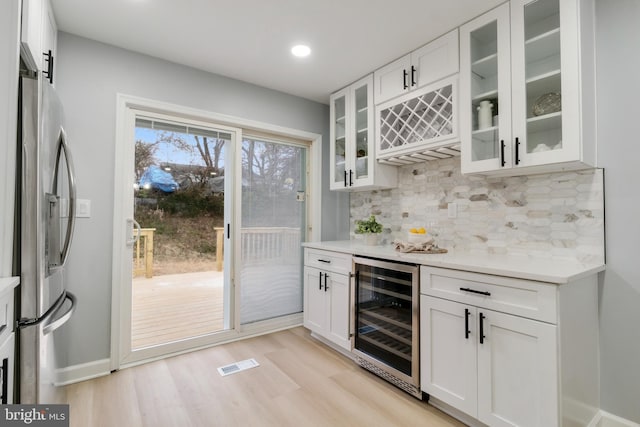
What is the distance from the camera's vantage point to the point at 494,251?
225 cm

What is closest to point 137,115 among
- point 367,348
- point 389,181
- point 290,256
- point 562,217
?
point 290,256

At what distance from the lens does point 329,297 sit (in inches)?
110

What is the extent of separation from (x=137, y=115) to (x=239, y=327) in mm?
2112

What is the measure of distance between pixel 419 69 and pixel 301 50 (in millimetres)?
949

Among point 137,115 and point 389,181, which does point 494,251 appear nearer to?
point 389,181

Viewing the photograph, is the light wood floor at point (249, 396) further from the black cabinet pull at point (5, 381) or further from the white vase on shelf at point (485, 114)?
the white vase on shelf at point (485, 114)

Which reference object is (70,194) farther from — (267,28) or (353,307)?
(353,307)

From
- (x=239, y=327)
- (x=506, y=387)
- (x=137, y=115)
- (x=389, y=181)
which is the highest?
(x=137, y=115)

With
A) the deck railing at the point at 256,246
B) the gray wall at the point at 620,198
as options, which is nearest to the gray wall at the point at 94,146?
the deck railing at the point at 256,246

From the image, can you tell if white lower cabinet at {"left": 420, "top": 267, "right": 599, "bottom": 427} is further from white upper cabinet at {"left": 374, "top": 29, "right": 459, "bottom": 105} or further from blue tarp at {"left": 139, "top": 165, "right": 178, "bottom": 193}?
blue tarp at {"left": 139, "top": 165, "right": 178, "bottom": 193}

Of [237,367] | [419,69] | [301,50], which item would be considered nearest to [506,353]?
[237,367]

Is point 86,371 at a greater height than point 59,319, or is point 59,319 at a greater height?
point 59,319

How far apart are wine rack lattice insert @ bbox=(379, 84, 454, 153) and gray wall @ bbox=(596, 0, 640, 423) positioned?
845 millimetres

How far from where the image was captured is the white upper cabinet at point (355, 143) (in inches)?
113
